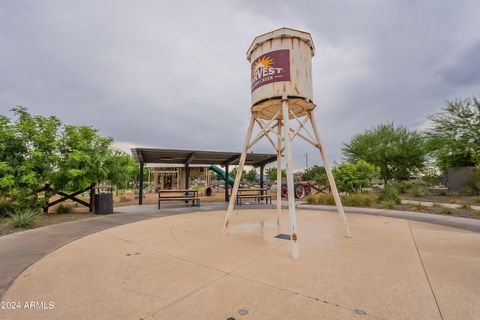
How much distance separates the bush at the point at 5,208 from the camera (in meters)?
6.81

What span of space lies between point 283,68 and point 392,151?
19.4 meters

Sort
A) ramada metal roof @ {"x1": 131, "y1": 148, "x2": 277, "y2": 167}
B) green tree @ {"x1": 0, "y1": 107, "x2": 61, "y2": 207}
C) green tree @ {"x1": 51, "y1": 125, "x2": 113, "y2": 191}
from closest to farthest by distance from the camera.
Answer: green tree @ {"x1": 0, "y1": 107, "x2": 61, "y2": 207} < green tree @ {"x1": 51, "y1": 125, "x2": 113, "y2": 191} < ramada metal roof @ {"x1": 131, "y1": 148, "x2": 277, "y2": 167}

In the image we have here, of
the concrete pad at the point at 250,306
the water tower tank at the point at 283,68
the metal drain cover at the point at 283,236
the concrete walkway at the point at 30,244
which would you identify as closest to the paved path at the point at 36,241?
the concrete walkway at the point at 30,244

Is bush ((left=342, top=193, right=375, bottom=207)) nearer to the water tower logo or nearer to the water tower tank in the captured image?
the water tower tank

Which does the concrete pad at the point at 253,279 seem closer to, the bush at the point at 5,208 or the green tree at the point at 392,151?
the bush at the point at 5,208

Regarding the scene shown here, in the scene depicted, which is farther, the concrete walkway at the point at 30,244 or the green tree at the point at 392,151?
the green tree at the point at 392,151

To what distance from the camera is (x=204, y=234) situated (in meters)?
4.88

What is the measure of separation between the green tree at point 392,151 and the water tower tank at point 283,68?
1861cm

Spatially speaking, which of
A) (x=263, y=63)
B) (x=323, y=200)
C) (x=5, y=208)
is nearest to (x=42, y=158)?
(x=5, y=208)

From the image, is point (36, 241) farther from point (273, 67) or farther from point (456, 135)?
point (456, 135)

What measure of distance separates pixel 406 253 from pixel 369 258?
0.78 m

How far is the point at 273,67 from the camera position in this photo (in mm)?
4480

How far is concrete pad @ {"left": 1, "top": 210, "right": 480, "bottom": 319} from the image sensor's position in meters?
1.96

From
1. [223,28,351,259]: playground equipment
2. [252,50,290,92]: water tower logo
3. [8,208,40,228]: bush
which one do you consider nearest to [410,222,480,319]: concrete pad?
[223,28,351,259]: playground equipment
